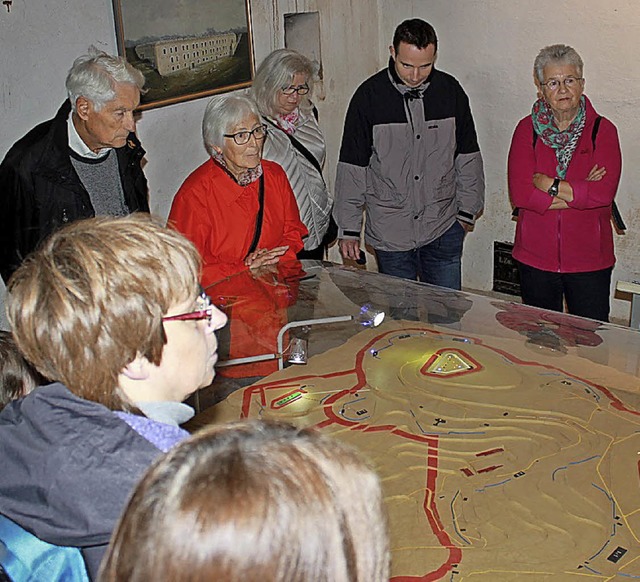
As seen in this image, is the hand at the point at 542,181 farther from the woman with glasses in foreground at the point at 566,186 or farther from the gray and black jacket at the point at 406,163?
the gray and black jacket at the point at 406,163

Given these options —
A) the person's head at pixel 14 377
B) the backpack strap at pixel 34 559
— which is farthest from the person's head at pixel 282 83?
the backpack strap at pixel 34 559

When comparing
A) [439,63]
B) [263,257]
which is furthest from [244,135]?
[439,63]

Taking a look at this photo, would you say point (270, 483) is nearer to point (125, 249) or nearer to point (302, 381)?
point (125, 249)

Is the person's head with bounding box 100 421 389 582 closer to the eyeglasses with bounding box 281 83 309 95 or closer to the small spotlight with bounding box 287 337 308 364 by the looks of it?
the small spotlight with bounding box 287 337 308 364

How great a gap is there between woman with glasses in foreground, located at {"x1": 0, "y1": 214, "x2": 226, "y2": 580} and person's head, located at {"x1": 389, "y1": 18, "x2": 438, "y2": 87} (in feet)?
8.70

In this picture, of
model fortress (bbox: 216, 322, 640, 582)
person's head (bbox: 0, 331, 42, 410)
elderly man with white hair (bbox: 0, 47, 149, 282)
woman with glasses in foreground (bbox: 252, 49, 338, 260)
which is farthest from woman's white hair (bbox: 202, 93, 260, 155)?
person's head (bbox: 0, 331, 42, 410)

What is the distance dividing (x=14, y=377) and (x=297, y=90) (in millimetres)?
2364

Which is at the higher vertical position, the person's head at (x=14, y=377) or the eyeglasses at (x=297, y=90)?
the eyeglasses at (x=297, y=90)

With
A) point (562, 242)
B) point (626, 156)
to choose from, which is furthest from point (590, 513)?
point (626, 156)

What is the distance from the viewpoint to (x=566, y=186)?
3.70 m

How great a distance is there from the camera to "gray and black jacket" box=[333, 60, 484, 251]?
13.5 feet

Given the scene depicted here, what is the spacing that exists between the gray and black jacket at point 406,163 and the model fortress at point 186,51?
0.86 m

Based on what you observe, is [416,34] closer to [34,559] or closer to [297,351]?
[297,351]

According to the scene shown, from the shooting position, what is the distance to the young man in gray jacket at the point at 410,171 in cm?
410
